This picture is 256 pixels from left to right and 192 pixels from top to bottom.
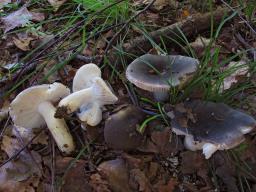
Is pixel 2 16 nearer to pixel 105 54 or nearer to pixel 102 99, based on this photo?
pixel 105 54

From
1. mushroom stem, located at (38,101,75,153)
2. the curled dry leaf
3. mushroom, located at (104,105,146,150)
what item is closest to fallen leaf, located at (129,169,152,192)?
mushroom, located at (104,105,146,150)

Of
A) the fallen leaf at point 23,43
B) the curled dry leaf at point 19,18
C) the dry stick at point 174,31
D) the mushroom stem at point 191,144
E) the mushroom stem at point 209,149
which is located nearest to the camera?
the mushroom stem at point 209,149

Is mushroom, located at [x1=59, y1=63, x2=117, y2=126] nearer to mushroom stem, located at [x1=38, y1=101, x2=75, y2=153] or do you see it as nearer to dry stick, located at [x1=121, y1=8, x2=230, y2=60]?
mushroom stem, located at [x1=38, y1=101, x2=75, y2=153]

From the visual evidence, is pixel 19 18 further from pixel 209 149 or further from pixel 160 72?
pixel 209 149

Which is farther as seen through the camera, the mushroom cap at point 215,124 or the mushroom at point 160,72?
the mushroom at point 160,72

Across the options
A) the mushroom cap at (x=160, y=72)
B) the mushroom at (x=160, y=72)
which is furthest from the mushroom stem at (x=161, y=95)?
the mushroom cap at (x=160, y=72)

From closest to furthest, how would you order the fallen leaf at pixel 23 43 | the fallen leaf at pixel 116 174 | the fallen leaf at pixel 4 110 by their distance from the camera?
the fallen leaf at pixel 116 174 < the fallen leaf at pixel 4 110 < the fallen leaf at pixel 23 43

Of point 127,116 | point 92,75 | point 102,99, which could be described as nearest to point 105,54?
point 92,75

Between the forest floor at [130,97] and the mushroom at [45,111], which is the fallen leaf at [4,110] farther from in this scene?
the mushroom at [45,111]
